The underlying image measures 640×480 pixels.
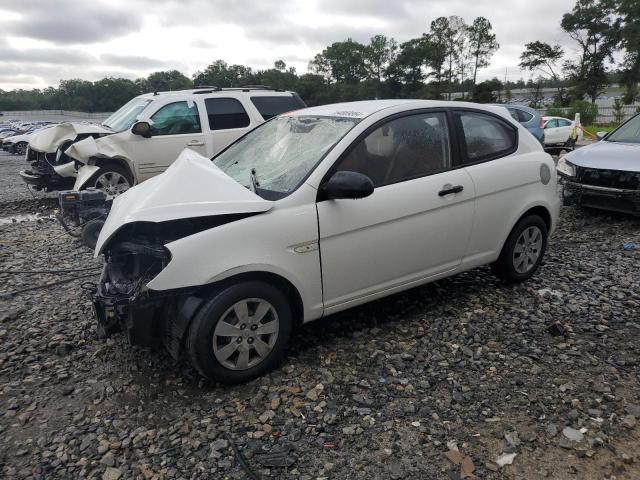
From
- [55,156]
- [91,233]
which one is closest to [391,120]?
[91,233]

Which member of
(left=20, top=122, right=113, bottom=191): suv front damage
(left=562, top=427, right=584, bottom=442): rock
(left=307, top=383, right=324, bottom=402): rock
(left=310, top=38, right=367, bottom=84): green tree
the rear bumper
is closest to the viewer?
(left=562, top=427, right=584, bottom=442): rock

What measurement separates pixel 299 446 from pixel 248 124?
7.43 metres

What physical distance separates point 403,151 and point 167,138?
6.06m

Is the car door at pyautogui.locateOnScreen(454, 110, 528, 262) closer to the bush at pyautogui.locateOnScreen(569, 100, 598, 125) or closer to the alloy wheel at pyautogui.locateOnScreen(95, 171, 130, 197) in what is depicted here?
the alloy wheel at pyautogui.locateOnScreen(95, 171, 130, 197)

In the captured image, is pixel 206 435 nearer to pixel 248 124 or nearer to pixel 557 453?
pixel 557 453

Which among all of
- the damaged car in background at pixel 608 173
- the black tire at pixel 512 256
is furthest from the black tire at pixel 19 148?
the black tire at pixel 512 256

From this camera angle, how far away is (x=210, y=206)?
125 inches

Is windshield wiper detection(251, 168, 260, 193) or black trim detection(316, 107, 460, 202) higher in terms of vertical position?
black trim detection(316, 107, 460, 202)

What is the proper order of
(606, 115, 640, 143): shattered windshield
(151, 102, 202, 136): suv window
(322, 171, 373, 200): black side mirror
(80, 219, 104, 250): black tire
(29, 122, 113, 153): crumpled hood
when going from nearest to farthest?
1. (322, 171, 373, 200): black side mirror
2. (80, 219, 104, 250): black tire
3. (606, 115, 640, 143): shattered windshield
4. (151, 102, 202, 136): suv window
5. (29, 122, 113, 153): crumpled hood

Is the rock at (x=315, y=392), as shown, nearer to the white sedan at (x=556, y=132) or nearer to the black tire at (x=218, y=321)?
the black tire at (x=218, y=321)

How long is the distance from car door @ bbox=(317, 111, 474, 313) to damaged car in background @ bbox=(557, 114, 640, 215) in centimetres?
380

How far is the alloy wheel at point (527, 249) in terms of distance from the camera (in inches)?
185

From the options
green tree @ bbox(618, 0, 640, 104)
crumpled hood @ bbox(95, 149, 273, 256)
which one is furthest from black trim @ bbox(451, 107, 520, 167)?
green tree @ bbox(618, 0, 640, 104)

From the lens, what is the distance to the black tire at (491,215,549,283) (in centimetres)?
462
